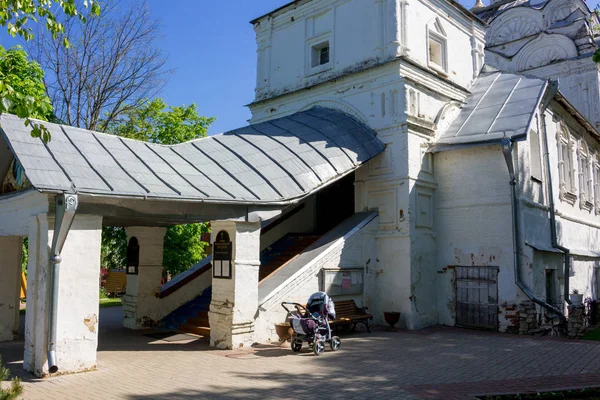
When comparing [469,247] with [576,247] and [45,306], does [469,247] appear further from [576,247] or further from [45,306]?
[45,306]

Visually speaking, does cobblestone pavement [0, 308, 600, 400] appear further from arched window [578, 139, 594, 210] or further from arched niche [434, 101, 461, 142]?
arched window [578, 139, 594, 210]

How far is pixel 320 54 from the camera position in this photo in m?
17.0

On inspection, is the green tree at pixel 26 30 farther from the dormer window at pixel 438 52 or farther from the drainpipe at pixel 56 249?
the dormer window at pixel 438 52

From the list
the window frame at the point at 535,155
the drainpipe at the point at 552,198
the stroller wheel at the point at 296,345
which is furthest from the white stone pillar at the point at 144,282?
A: the drainpipe at the point at 552,198

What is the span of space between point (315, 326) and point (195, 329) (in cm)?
353

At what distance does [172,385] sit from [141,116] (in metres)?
17.2

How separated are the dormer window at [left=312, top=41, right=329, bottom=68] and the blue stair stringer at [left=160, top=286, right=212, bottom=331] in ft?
27.3

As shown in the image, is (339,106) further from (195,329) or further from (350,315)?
(195,329)

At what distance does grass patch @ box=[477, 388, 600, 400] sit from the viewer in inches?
261

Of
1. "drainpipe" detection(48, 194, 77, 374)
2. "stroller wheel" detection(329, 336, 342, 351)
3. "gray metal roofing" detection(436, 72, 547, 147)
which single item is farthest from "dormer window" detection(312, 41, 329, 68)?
"drainpipe" detection(48, 194, 77, 374)

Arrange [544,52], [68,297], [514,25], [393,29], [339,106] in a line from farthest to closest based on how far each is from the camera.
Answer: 1. [514,25]
2. [544,52]
3. [339,106]
4. [393,29]
5. [68,297]

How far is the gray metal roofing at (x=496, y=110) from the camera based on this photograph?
1373 centimetres

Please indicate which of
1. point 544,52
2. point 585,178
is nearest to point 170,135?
point 585,178

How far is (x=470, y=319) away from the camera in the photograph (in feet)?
44.0
